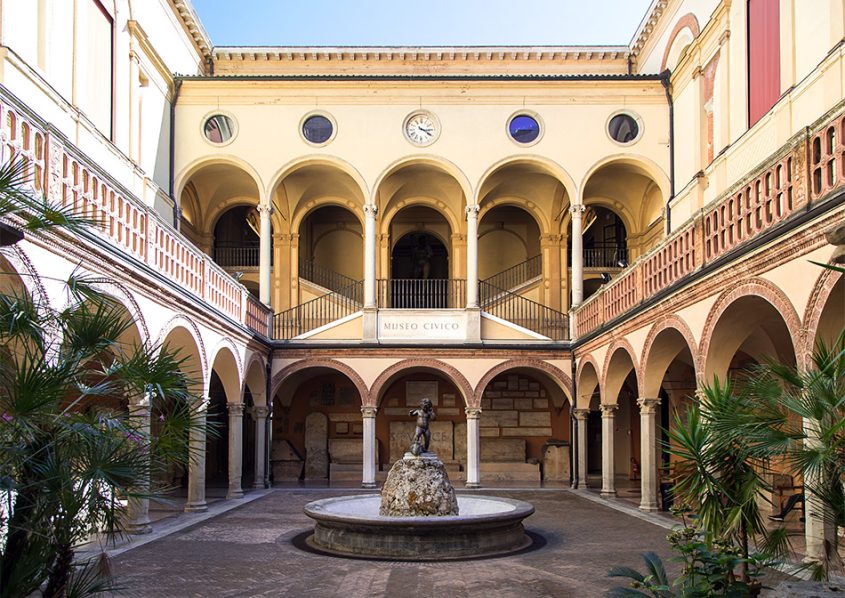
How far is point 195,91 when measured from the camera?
23.3 meters

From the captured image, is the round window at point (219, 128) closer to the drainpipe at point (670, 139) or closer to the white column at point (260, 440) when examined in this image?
the white column at point (260, 440)

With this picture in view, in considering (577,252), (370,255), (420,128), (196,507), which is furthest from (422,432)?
(420,128)

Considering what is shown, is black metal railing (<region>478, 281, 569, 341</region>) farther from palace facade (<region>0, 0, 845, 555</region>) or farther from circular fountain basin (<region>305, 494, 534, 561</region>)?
circular fountain basin (<region>305, 494, 534, 561</region>)

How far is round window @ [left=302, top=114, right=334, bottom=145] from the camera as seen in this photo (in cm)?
2366

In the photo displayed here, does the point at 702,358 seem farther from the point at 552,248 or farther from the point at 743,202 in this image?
the point at 552,248

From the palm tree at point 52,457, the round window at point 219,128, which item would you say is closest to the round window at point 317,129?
the round window at point 219,128

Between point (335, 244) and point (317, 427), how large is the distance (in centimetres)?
623

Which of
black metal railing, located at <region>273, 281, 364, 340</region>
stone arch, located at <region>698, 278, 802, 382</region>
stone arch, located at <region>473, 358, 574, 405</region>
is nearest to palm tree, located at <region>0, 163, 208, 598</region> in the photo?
stone arch, located at <region>698, 278, 802, 382</region>

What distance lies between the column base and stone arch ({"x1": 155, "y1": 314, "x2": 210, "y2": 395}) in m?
2.33

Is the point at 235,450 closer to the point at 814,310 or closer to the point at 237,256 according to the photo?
the point at 237,256

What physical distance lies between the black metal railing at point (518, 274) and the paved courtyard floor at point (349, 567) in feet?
44.5

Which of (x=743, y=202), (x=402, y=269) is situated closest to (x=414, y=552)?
(x=743, y=202)

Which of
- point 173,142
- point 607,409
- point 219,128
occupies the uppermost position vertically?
point 219,128

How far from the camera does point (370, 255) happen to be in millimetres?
23719
